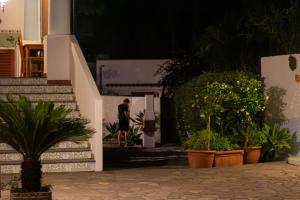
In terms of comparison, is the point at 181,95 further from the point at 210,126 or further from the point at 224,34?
the point at 224,34

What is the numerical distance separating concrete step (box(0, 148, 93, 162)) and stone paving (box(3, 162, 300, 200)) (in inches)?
23.6

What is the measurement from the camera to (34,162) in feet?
26.1

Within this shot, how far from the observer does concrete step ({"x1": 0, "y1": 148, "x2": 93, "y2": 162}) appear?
11.6 meters

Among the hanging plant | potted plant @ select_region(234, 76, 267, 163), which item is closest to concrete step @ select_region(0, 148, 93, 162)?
potted plant @ select_region(234, 76, 267, 163)

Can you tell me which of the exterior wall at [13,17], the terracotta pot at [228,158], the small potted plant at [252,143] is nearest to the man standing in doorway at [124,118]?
the exterior wall at [13,17]

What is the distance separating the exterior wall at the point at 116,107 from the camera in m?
21.0

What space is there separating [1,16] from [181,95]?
6.56m

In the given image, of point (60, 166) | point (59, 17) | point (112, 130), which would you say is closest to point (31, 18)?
point (59, 17)

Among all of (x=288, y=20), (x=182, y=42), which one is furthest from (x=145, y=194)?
(x=182, y=42)

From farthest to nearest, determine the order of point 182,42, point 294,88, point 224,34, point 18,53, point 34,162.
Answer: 1. point 182,42
2. point 18,53
3. point 224,34
4. point 294,88
5. point 34,162

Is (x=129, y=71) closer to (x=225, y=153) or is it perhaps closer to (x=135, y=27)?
(x=135, y=27)

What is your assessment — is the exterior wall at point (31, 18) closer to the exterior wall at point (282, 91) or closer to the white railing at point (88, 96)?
the white railing at point (88, 96)

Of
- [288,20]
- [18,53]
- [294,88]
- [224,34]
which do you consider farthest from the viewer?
[18,53]

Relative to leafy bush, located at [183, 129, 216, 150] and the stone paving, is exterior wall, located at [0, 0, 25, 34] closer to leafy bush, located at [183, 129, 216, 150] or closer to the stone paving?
leafy bush, located at [183, 129, 216, 150]
